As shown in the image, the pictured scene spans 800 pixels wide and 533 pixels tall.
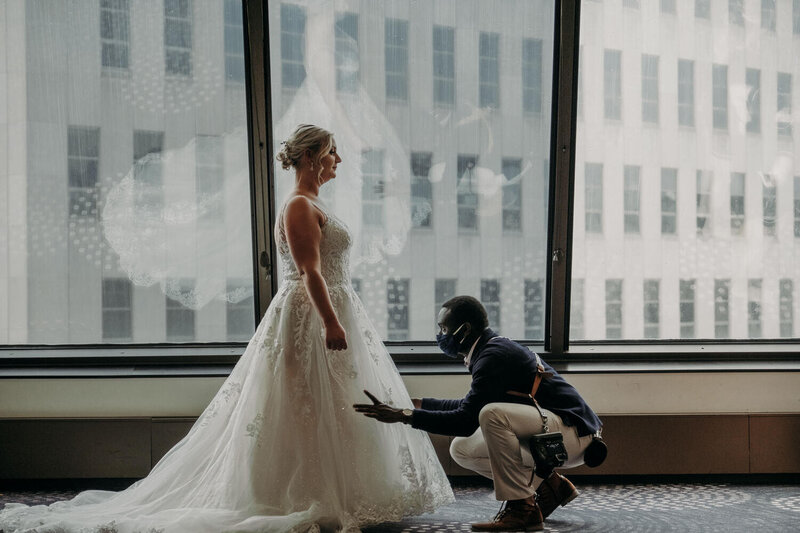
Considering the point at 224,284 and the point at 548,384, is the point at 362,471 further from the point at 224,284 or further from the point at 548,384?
the point at 224,284

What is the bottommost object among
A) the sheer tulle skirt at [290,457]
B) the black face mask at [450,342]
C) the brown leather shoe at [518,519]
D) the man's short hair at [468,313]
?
the brown leather shoe at [518,519]

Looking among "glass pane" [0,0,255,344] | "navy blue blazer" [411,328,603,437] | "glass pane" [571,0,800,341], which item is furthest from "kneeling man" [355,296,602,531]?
"glass pane" [0,0,255,344]

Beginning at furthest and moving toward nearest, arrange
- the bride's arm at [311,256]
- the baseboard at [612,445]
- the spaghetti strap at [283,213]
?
1. the baseboard at [612,445]
2. the spaghetti strap at [283,213]
3. the bride's arm at [311,256]

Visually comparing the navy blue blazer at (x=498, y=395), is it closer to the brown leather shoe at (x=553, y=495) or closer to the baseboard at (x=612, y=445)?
the brown leather shoe at (x=553, y=495)

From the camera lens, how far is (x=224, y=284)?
373 centimetres

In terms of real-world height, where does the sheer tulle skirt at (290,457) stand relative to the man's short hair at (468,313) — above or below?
below

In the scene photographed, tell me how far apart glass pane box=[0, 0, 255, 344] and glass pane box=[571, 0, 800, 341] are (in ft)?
6.45

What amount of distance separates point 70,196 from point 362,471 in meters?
2.30

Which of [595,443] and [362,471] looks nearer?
[362,471]

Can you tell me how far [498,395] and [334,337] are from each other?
2.21 feet

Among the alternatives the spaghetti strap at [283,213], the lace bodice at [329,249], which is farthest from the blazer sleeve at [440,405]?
the spaghetti strap at [283,213]

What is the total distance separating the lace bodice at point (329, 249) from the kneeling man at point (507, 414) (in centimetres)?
47

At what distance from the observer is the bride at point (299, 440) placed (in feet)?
8.10

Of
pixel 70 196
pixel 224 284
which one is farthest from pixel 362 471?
pixel 70 196
